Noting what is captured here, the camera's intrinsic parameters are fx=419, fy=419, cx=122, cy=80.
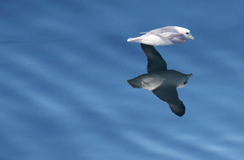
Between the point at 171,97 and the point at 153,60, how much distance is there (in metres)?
0.68

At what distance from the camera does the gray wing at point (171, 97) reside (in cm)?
438

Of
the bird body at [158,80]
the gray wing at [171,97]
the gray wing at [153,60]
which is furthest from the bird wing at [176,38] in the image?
the gray wing at [171,97]

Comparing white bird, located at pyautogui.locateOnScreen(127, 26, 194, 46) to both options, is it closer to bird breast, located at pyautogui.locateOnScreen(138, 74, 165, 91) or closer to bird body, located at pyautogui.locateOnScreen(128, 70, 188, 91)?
bird body, located at pyautogui.locateOnScreen(128, 70, 188, 91)

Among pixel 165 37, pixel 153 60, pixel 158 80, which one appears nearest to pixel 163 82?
pixel 158 80

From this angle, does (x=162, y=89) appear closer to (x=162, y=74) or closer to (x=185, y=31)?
(x=162, y=74)

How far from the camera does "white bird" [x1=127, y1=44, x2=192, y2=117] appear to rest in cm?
443

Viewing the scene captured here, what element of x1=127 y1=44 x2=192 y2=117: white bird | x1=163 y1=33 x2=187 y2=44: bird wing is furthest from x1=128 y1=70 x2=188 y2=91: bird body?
x1=163 y1=33 x2=187 y2=44: bird wing

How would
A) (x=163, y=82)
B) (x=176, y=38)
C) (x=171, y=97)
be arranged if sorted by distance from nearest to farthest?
(x=171, y=97) < (x=163, y=82) < (x=176, y=38)

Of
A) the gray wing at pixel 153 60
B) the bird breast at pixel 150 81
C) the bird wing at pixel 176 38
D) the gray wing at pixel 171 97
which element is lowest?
the gray wing at pixel 171 97

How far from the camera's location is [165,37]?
4914 millimetres

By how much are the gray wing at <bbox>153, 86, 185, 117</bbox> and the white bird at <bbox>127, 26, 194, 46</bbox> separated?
66 centimetres

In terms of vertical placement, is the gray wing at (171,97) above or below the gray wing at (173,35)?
below

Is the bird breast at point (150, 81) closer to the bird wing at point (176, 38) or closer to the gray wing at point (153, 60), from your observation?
the gray wing at point (153, 60)

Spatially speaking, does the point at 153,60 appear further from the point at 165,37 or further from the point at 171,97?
the point at 171,97
